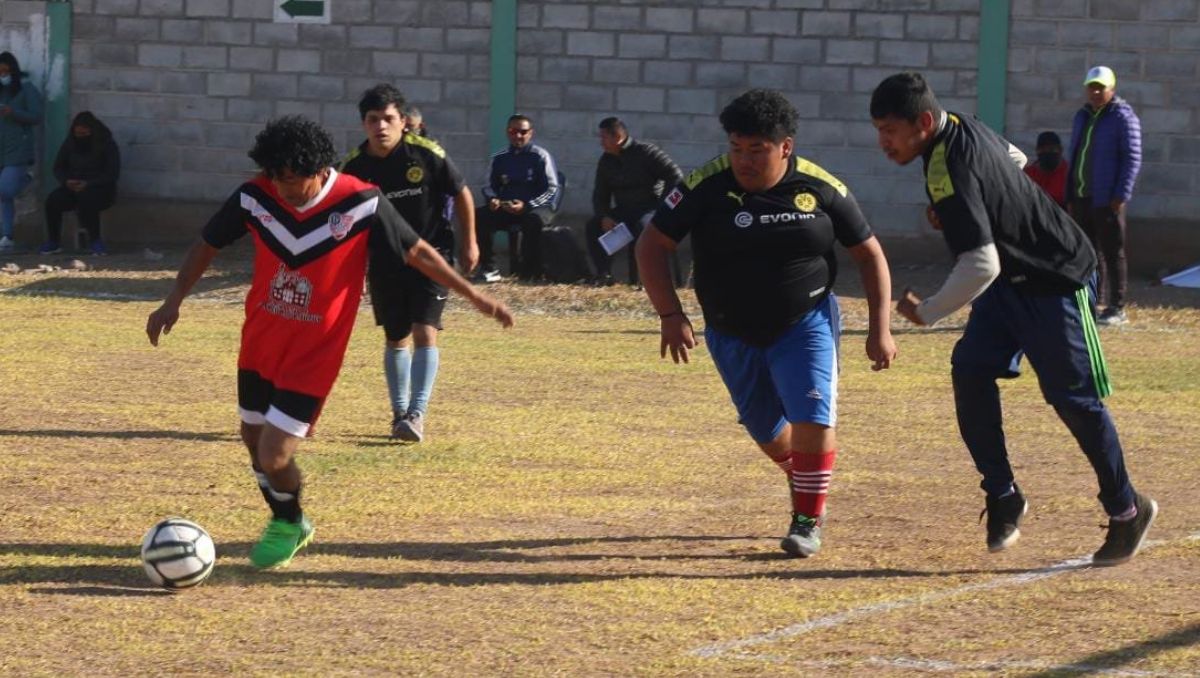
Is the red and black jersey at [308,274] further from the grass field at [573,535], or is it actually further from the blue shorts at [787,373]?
the blue shorts at [787,373]

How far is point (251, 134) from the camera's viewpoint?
2131 cm

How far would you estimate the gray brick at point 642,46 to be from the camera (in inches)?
805

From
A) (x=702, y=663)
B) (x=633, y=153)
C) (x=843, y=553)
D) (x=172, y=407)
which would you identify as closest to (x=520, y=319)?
(x=633, y=153)

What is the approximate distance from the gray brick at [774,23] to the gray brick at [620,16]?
3.95 feet

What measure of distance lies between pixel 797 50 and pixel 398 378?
1100 cm

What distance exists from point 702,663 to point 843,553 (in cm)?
175

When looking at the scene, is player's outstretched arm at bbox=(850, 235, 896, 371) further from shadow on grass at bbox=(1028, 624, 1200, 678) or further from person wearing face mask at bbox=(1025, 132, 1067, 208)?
person wearing face mask at bbox=(1025, 132, 1067, 208)

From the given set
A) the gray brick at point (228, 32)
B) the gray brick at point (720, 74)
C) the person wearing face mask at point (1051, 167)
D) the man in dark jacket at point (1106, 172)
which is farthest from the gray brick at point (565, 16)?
the man in dark jacket at point (1106, 172)

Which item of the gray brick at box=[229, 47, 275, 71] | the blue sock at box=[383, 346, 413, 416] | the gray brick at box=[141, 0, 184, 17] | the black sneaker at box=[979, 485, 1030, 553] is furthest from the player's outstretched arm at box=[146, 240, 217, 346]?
the gray brick at box=[141, 0, 184, 17]

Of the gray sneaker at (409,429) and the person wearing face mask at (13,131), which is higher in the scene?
the person wearing face mask at (13,131)

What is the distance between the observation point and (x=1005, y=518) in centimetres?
741

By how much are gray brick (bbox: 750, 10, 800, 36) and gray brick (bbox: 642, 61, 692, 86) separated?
810 mm

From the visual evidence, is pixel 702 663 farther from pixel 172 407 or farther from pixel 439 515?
pixel 172 407

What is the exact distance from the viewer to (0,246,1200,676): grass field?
6.06 metres
